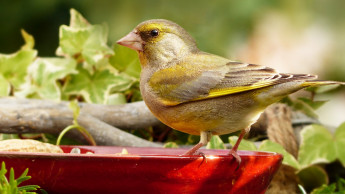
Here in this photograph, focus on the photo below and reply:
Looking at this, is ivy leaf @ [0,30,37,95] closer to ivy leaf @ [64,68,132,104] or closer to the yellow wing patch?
ivy leaf @ [64,68,132,104]

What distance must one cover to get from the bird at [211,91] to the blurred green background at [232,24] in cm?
126

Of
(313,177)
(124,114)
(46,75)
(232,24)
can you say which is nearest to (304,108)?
(313,177)

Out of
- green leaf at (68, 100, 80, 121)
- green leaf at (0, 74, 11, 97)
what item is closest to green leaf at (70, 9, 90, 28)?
green leaf at (0, 74, 11, 97)

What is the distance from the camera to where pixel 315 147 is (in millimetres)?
2332

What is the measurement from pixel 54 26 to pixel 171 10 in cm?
125

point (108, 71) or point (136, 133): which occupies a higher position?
point (108, 71)

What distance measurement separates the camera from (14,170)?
1289 millimetres

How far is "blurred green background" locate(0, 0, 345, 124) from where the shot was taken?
3592 millimetres

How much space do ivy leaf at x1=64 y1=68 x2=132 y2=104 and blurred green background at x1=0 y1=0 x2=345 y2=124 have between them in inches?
30.4

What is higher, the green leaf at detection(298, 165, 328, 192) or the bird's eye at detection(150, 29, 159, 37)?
the bird's eye at detection(150, 29, 159, 37)

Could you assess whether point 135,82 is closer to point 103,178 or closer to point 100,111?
point 100,111

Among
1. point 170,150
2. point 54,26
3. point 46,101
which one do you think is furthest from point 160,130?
point 54,26

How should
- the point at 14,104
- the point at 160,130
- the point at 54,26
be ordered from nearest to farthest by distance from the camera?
the point at 14,104 < the point at 160,130 < the point at 54,26

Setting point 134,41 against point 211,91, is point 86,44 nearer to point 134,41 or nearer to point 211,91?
point 134,41
